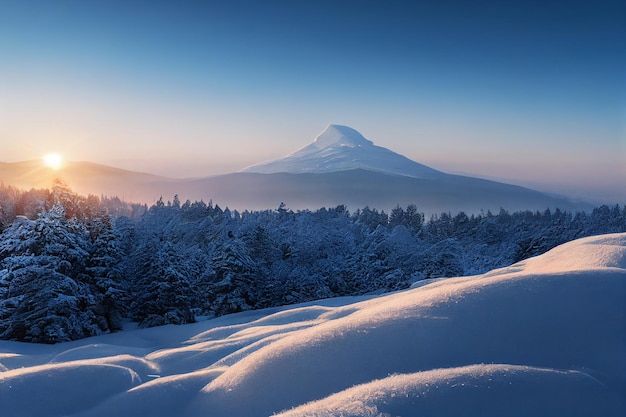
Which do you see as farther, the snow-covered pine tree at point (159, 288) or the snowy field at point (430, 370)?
the snow-covered pine tree at point (159, 288)

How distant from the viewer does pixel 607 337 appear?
13.8 feet

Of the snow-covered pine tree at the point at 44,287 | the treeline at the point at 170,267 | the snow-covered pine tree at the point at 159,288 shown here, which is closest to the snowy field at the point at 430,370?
the snow-covered pine tree at the point at 44,287

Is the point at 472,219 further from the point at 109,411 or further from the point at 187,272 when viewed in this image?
the point at 109,411

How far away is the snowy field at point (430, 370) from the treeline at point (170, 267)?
64.3 ft

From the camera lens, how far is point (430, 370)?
4.02 metres

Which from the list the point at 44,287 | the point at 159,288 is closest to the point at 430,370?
the point at 44,287

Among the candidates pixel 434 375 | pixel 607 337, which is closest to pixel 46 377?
pixel 434 375

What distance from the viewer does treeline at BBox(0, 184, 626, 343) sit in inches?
856

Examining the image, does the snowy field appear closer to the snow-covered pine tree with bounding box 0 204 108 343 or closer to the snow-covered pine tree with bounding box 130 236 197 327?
the snow-covered pine tree with bounding box 0 204 108 343

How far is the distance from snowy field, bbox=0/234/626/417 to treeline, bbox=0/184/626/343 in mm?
19598

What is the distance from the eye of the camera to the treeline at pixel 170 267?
21.7 meters

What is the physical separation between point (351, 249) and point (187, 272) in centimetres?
2042

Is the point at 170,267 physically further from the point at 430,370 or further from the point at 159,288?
the point at 430,370

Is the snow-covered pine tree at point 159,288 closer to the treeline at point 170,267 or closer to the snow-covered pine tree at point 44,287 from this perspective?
the treeline at point 170,267
